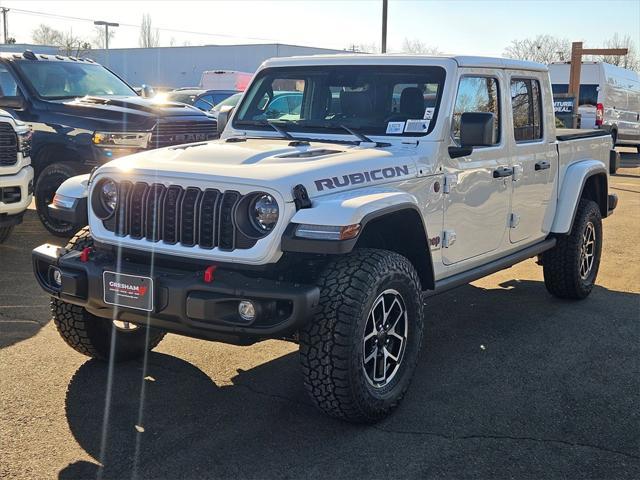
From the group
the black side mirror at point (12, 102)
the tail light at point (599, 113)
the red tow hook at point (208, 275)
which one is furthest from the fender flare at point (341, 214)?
the tail light at point (599, 113)

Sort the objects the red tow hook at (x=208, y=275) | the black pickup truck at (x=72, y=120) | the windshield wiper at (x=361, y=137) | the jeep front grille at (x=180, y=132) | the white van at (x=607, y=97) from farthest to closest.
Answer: the white van at (x=607, y=97), the jeep front grille at (x=180, y=132), the black pickup truck at (x=72, y=120), the windshield wiper at (x=361, y=137), the red tow hook at (x=208, y=275)

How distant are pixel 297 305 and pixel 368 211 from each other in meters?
0.62

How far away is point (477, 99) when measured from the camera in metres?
5.09

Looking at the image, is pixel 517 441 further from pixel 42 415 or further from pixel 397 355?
pixel 42 415

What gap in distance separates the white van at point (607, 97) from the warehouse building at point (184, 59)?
90.5 feet

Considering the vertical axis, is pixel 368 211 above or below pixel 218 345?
above

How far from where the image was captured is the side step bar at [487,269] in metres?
4.66

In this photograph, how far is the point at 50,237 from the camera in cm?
852

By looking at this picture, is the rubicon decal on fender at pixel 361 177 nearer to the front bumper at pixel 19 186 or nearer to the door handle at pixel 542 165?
the door handle at pixel 542 165

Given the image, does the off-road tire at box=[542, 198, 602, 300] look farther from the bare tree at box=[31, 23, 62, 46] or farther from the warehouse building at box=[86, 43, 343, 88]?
the bare tree at box=[31, 23, 62, 46]

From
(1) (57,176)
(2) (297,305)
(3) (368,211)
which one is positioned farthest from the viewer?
(1) (57,176)

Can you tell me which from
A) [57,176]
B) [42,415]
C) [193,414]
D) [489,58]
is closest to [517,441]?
[193,414]

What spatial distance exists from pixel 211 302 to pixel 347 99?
2.09m

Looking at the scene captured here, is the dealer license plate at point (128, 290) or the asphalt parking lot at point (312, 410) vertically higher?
the dealer license plate at point (128, 290)
